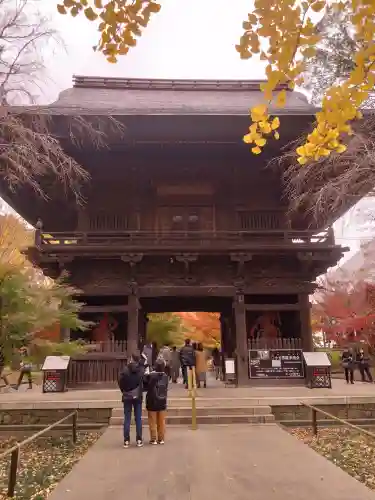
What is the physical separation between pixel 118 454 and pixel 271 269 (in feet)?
30.0

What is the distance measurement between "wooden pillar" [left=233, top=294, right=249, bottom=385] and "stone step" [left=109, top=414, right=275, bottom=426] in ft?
12.5

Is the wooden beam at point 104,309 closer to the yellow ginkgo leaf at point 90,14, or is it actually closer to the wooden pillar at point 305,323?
the wooden pillar at point 305,323

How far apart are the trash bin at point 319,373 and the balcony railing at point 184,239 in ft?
12.6

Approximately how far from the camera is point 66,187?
46.1 feet

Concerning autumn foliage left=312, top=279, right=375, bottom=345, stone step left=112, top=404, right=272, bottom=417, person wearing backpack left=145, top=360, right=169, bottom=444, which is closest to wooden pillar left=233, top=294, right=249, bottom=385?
stone step left=112, top=404, right=272, bottom=417

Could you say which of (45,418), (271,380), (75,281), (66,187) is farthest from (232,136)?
(45,418)

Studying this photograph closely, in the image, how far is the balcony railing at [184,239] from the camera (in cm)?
1397

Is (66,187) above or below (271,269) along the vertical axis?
above

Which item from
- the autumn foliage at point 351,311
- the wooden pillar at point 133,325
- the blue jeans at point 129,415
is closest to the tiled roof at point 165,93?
the wooden pillar at point 133,325

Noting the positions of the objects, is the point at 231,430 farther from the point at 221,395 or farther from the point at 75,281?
the point at 75,281

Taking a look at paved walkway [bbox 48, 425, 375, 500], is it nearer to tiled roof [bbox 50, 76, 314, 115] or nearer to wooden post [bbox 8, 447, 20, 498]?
wooden post [bbox 8, 447, 20, 498]

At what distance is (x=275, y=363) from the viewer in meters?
14.0

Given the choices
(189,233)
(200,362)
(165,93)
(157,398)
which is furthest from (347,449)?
(165,93)

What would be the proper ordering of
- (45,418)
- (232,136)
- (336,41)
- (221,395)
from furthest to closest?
(232,136), (221,395), (45,418), (336,41)
